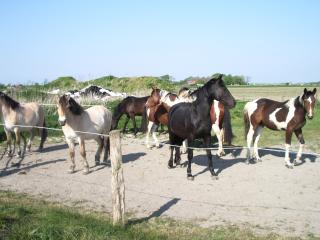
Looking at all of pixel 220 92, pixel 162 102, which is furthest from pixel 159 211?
pixel 162 102

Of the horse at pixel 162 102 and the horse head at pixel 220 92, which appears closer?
the horse head at pixel 220 92

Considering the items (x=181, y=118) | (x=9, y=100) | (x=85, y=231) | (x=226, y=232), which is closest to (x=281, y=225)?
(x=226, y=232)

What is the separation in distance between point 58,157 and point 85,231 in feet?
21.0

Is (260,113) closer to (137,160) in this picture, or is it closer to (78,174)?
(137,160)

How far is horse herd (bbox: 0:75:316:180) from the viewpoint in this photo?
324 inches

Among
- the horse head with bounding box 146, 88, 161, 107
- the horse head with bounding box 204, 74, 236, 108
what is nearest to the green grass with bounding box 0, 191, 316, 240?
the horse head with bounding box 204, 74, 236, 108

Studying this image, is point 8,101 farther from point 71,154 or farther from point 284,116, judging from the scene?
point 284,116

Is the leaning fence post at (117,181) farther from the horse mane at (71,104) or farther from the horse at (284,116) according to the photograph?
the horse at (284,116)

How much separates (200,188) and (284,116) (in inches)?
128

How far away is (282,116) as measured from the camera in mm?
9383

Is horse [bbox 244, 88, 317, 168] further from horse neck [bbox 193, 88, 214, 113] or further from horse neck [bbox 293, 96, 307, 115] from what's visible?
horse neck [bbox 193, 88, 214, 113]

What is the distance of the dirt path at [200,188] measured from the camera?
5816 mm

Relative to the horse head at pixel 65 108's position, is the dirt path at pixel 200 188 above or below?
below

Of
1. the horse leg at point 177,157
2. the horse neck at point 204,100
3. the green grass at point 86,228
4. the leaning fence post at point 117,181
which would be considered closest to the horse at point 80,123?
the horse leg at point 177,157
